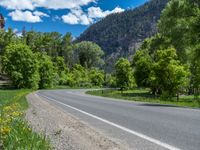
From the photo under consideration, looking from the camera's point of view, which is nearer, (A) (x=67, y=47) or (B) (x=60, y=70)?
(B) (x=60, y=70)

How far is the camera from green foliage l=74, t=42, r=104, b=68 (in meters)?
178

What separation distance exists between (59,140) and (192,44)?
23.4m

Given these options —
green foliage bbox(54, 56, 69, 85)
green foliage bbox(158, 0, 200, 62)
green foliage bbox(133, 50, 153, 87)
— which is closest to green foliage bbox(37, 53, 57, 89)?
green foliage bbox(54, 56, 69, 85)

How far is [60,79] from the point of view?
441ft

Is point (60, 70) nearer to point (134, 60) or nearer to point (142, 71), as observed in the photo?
point (134, 60)

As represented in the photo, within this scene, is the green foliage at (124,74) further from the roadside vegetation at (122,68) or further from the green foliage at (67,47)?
the green foliage at (67,47)

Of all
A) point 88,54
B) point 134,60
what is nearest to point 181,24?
point 134,60

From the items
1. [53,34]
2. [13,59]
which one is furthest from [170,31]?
[53,34]

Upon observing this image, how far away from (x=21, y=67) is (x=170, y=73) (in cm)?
6432

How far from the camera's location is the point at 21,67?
10231cm

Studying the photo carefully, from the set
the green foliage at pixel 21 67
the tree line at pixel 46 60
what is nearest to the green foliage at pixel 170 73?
the green foliage at pixel 21 67

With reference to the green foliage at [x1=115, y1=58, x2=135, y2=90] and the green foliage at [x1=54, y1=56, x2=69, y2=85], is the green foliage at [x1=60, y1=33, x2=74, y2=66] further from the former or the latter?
the green foliage at [x1=115, y1=58, x2=135, y2=90]

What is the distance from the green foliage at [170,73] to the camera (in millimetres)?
42500

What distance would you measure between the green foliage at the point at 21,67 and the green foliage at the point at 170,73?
186 ft
